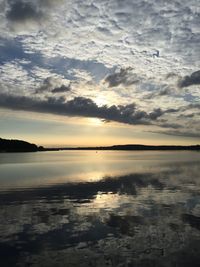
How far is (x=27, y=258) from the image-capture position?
54.9ft

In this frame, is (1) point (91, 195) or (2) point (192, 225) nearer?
(2) point (192, 225)

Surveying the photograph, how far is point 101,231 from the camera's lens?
2209 centimetres

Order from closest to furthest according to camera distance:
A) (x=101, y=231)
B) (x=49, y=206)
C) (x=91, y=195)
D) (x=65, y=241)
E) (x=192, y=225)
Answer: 1. (x=65, y=241)
2. (x=101, y=231)
3. (x=192, y=225)
4. (x=49, y=206)
5. (x=91, y=195)

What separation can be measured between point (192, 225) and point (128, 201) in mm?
11375

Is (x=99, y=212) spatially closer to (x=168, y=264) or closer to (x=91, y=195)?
(x=91, y=195)

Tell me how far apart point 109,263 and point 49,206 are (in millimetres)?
16309

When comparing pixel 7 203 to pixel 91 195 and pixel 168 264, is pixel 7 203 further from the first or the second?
pixel 168 264

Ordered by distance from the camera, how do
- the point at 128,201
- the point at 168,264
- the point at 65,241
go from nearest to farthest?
the point at 168,264, the point at 65,241, the point at 128,201

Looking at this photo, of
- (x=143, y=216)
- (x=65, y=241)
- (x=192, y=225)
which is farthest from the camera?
(x=143, y=216)

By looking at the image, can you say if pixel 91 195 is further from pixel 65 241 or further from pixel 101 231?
pixel 65 241

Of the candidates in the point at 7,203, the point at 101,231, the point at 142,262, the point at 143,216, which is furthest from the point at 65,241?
the point at 7,203

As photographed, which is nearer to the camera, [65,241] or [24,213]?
[65,241]

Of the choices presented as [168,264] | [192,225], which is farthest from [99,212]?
[168,264]

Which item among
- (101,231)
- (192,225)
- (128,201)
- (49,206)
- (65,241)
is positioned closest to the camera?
(65,241)
